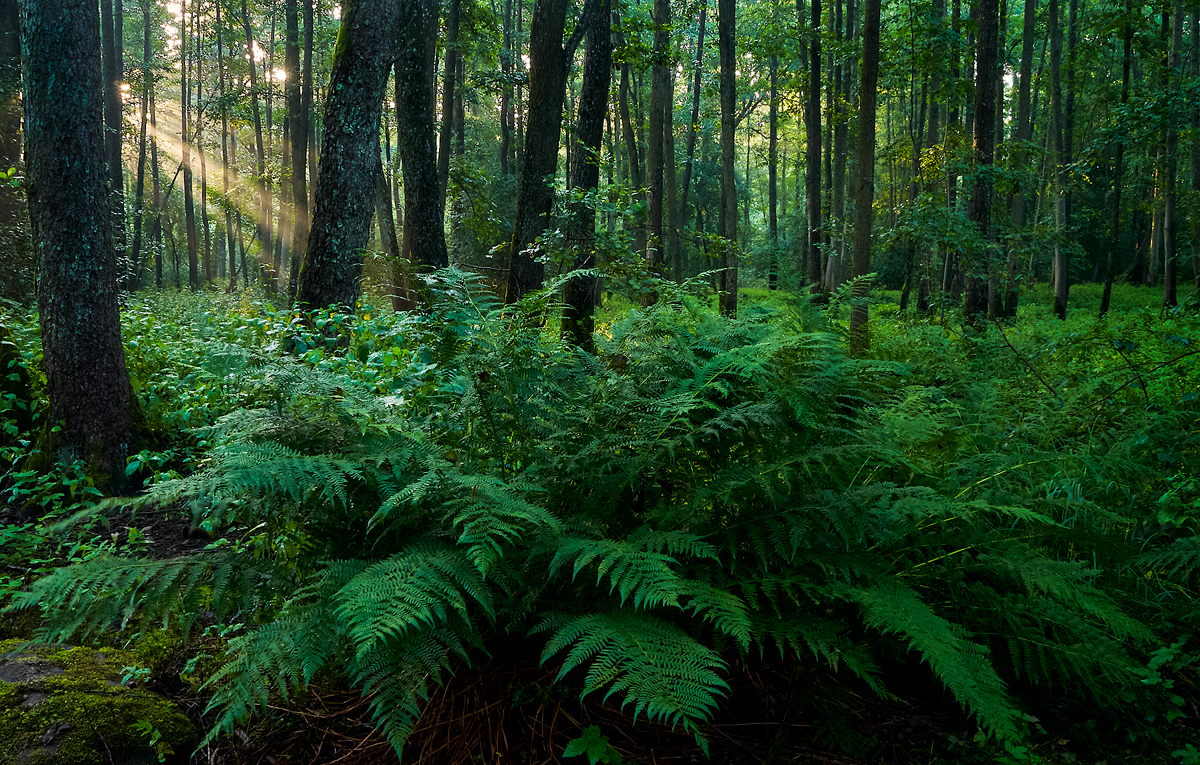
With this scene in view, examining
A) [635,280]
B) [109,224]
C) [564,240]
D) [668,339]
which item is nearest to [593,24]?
[564,240]

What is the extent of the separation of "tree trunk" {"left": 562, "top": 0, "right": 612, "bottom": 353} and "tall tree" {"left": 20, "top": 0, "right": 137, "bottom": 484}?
428cm

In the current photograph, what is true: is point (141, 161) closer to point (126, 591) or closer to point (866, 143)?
point (866, 143)

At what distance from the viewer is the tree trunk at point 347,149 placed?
7.23 m

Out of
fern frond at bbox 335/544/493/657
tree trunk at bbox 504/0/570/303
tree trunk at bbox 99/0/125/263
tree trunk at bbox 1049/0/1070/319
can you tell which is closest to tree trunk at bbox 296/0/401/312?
tree trunk at bbox 504/0/570/303

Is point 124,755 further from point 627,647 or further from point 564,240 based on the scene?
point 564,240

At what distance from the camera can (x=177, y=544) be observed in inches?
177

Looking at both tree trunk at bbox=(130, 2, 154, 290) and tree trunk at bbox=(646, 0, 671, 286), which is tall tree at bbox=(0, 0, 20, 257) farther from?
tree trunk at bbox=(646, 0, 671, 286)

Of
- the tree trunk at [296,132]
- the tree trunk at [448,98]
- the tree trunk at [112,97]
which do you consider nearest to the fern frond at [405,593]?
the tree trunk at [448,98]

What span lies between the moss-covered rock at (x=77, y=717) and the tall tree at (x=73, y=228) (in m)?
3.04

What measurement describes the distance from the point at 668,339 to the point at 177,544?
3831 millimetres

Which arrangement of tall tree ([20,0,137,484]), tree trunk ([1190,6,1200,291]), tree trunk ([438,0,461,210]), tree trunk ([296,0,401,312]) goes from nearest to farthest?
tall tree ([20,0,137,484])
tree trunk ([296,0,401,312])
tree trunk ([438,0,461,210])
tree trunk ([1190,6,1200,291])

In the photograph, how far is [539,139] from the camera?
838 centimetres

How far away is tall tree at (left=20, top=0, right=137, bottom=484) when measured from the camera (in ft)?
16.0

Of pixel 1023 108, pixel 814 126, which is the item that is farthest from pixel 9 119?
pixel 1023 108
